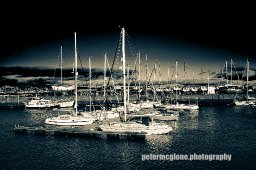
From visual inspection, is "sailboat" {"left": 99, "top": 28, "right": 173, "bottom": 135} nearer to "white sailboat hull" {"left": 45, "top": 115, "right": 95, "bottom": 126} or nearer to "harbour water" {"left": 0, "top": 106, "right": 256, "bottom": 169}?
"harbour water" {"left": 0, "top": 106, "right": 256, "bottom": 169}

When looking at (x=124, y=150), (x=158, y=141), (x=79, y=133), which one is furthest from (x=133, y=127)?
(x=79, y=133)

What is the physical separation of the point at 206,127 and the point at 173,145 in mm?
26862

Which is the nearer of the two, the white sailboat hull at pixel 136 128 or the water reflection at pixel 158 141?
the water reflection at pixel 158 141

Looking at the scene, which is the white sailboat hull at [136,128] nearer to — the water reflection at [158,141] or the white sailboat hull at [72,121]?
the water reflection at [158,141]

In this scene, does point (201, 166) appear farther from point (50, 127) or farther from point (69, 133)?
point (50, 127)

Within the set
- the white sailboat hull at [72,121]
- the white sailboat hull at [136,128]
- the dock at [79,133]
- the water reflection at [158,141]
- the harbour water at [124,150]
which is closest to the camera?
the harbour water at [124,150]

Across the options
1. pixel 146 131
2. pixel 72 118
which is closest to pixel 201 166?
pixel 146 131

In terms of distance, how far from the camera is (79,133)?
238 feet

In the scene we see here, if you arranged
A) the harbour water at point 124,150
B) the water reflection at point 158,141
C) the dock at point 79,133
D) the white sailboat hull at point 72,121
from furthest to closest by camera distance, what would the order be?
the white sailboat hull at point 72,121 → the dock at point 79,133 → the water reflection at point 158,141 → the harbour water at point 124,150

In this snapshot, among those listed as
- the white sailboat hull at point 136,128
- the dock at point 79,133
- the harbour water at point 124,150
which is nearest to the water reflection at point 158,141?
the harbour water at point 124,150

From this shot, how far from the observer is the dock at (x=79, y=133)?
6831 centimetres

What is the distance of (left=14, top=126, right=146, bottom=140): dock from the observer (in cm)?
6831

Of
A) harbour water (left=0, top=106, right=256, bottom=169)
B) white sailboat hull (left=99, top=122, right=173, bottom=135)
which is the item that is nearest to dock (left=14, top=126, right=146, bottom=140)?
white sailboat hull (left=99, top=122, right=173, bottom=135)

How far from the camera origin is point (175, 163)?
51406 millimetres
